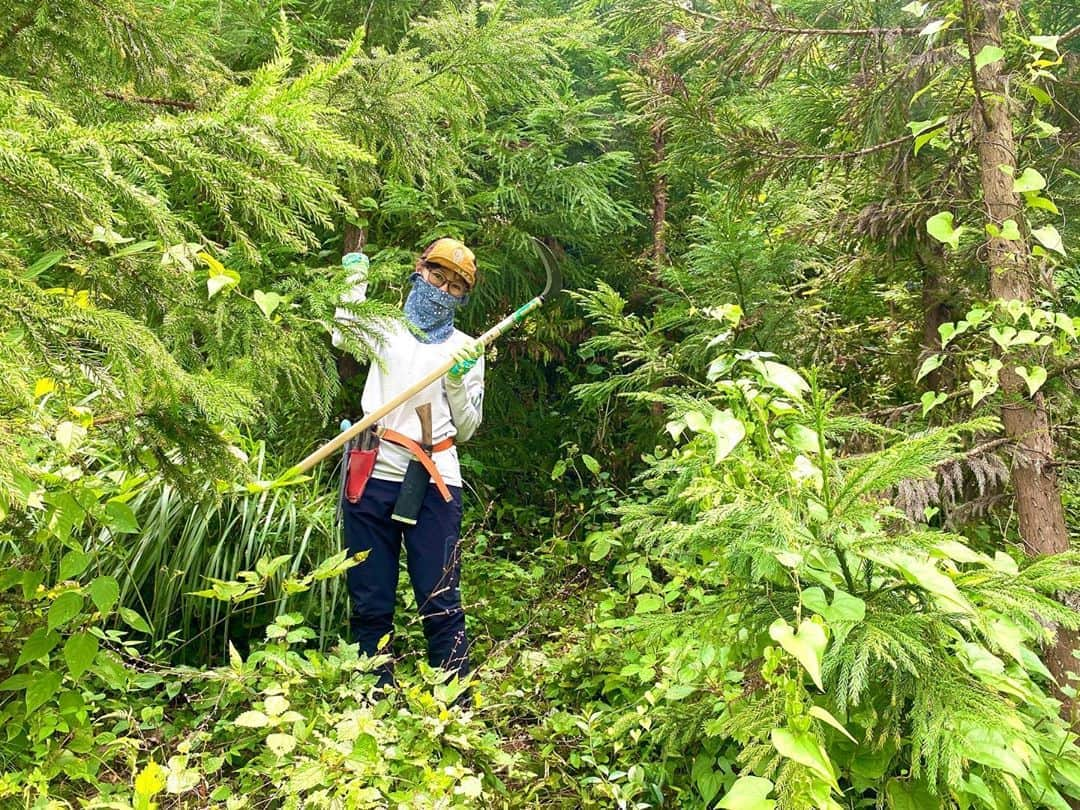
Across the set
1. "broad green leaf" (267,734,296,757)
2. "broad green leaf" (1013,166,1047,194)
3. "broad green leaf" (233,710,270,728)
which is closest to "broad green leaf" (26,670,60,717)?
"broad green leaf" (233,710,270,728)

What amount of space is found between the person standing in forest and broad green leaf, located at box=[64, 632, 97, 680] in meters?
1.08

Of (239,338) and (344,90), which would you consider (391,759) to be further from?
(344,90)

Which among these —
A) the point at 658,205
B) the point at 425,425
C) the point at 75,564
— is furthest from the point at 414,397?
the point at 658,205

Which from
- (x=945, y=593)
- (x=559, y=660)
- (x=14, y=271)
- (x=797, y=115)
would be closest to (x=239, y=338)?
(x=14, y=271)

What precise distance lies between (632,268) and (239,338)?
4.05m

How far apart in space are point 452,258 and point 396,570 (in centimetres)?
136

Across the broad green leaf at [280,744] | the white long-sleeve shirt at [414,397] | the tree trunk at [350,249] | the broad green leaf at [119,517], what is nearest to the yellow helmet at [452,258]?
the white long-sleeve shirt at [414,397]

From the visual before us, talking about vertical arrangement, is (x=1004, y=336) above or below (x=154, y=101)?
below

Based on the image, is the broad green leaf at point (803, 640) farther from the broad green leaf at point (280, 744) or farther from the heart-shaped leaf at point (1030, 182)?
the heart-shaped leaf at point (1030, 182)

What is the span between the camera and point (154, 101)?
2111 millimetres

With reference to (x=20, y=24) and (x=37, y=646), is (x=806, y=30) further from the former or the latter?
(x=37, y=646)

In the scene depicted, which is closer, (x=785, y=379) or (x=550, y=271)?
(x=785, y=379)

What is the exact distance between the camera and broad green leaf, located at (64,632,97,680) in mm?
2018

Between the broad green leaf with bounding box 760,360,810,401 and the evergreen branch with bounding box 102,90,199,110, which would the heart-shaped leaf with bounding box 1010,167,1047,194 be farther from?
the evergreen branch with bounding box 102,90,199,110
